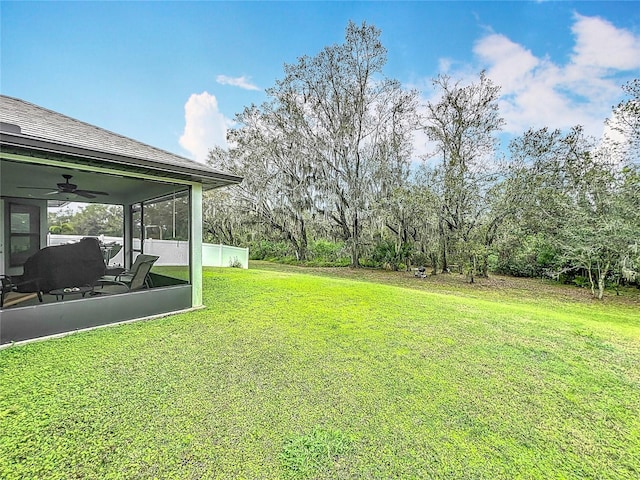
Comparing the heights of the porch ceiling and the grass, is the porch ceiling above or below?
above

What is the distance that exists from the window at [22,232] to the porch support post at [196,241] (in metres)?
4.07

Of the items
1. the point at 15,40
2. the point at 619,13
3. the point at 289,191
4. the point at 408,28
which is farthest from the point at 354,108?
the point at 15,40

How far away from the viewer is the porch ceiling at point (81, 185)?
14.1ft

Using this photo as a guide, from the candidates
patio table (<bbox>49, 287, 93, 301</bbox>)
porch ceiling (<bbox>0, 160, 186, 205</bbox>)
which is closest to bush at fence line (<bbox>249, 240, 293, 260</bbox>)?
porch ceiling (<bbox>0, 160, 186, 205</bbox>)

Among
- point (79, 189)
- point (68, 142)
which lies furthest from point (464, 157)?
point (79, 189)

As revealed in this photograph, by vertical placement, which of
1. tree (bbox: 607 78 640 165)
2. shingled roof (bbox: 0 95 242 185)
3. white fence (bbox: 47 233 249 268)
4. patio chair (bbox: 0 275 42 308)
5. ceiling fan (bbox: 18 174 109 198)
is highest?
tree (bbox: 607 78 640 165)

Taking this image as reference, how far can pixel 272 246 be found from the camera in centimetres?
1925

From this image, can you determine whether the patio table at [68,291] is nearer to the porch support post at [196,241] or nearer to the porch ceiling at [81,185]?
the porch support post at [196,241]

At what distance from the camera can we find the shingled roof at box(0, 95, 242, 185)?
3014mm

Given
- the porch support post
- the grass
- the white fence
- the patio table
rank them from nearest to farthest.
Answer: the grass, the patio table, the porch support post, the white fence

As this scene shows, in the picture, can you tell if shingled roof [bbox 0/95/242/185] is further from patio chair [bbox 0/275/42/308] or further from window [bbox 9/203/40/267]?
window [bbox 9/203/40/267]

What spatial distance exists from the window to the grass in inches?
176

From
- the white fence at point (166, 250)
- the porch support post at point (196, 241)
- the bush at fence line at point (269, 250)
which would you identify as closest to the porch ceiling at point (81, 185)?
the porch support post at point (196, 241)

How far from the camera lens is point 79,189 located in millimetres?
5969
